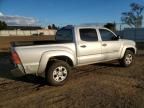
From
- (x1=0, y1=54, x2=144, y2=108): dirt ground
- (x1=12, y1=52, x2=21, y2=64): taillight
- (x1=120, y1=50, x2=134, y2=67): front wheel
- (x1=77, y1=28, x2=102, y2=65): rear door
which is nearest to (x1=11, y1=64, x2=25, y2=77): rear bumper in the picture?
(x1=12, y1=52, x2=21, y2=64): taillight

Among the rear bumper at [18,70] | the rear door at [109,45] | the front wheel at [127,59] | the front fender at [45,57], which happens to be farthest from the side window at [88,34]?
the rear bumper at [18,70]

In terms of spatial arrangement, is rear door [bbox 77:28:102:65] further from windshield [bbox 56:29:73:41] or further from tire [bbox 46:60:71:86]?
tire [bbox 46:60:71:86]

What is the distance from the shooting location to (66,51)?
877 cm

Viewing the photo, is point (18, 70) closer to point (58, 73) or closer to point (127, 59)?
point (58, 73)

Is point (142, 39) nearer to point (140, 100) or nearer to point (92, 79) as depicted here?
point (92, 79)

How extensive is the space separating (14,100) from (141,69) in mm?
5944

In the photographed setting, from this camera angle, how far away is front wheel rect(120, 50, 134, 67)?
1152cm

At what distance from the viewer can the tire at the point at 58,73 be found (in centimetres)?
845

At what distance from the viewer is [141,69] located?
11148 millimetres

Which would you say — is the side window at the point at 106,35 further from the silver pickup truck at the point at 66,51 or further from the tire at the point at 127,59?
the tire at the point at 127,59

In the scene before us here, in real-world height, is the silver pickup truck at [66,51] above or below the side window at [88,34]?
below

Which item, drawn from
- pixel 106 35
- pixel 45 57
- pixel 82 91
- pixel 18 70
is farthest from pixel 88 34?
pixel 18 70

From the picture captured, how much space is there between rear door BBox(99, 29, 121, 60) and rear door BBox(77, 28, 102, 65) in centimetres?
33

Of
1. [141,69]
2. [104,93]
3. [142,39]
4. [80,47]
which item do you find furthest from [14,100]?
[142,39]
